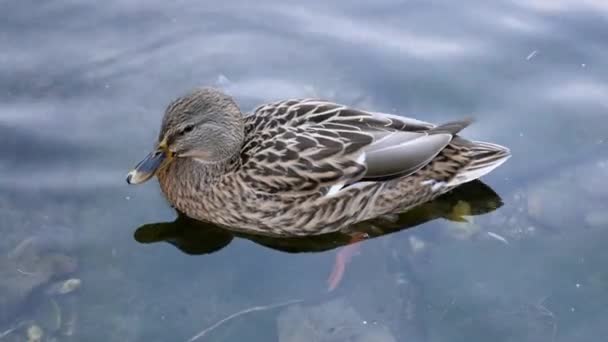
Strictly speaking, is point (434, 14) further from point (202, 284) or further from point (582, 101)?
point (202, 284)

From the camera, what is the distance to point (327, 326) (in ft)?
17.2

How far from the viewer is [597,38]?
24.5ft

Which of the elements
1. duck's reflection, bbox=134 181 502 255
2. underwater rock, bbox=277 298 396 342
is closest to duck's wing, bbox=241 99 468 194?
duck's reflection, bbox=134 181 502 255

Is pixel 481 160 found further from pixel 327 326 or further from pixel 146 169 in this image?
pixel 146 169

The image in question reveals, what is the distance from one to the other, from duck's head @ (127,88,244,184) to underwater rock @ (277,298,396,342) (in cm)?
118

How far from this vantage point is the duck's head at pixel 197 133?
559 centimetres

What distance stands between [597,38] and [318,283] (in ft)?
11.6

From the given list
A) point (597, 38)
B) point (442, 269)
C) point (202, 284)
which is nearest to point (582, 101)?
point (597, 38)

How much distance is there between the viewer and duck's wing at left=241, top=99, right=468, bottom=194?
563 centimetres

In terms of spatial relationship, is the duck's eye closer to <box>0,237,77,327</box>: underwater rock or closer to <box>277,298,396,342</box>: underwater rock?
<box>0,237,77,327</box>: underwater rock

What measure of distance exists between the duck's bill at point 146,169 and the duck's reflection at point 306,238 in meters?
0.40

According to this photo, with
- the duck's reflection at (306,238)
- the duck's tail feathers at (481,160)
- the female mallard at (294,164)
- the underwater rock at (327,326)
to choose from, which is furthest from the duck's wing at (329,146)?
the underwater rock at (327,326)

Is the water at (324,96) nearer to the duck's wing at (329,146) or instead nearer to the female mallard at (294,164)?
the female mallard at (294,164)

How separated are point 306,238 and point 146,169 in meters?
1.15
